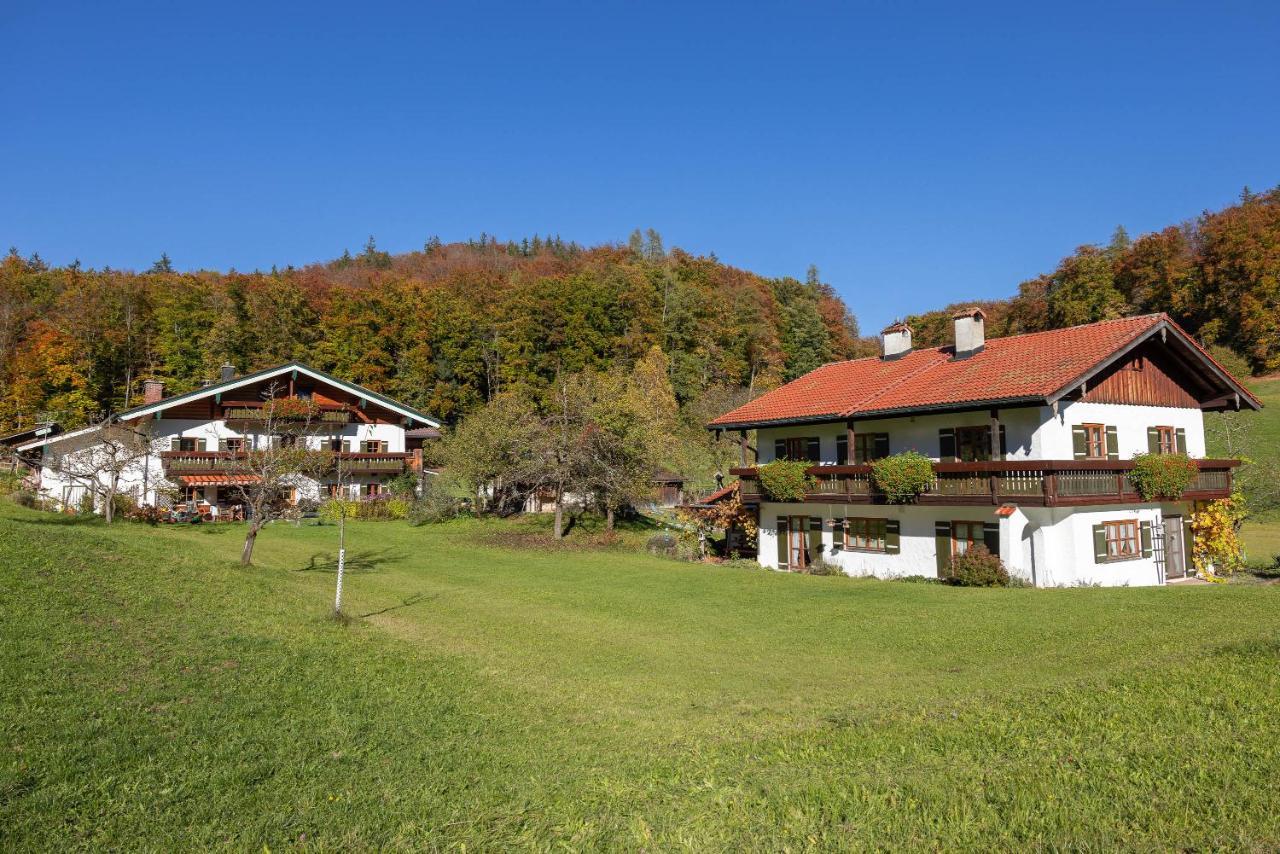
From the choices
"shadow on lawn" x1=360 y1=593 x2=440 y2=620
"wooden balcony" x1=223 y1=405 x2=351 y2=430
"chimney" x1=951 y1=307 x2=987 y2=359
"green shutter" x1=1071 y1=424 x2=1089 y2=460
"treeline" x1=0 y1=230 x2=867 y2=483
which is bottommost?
"shadow on lawn" x1=360 y1=593 x2=440 y2=620

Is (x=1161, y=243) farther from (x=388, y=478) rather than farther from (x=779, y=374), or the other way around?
(x=388, y=478)

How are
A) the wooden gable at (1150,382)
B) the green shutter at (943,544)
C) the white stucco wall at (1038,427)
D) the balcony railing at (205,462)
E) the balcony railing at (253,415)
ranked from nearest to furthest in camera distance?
1. the white stucco wall at (1038,427)
2. the green shutter at (943,544)
3. the wooden gable at (1150,382)
4. the balcony railing at (205,462)
5. the balcony railing at (253,415)

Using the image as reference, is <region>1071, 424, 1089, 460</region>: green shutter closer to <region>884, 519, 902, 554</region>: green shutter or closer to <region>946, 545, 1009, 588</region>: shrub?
<region>946, 545, 1009, 588</region>: shrub

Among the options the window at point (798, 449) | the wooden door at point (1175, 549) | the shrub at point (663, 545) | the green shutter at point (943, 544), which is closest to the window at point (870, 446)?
the window at point (798, 449)

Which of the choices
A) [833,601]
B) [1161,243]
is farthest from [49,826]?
[1161,243]

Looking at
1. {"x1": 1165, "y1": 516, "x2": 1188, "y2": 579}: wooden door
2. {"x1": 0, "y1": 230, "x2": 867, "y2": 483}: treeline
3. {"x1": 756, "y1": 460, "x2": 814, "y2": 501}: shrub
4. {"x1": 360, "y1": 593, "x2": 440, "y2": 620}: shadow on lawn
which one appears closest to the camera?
{"x1": 360, "y1": 593, "x2": 440, "y2": 620}: shadow on lawn

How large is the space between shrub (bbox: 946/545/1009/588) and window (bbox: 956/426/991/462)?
3.12m

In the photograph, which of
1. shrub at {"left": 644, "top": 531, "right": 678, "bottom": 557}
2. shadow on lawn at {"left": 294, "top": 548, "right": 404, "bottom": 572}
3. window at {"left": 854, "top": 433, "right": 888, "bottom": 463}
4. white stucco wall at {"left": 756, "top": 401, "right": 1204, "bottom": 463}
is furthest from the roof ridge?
shadow on lawn at {"left": 294, "top": 548, "right": 404, "bottom": 572}

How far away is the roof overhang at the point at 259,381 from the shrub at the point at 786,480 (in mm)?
29151

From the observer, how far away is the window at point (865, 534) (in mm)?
27109

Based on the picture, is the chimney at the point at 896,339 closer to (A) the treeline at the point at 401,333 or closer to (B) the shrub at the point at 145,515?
(A) the treeline at the point at 401,333

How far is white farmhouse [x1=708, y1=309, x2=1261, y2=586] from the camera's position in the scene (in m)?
22.8

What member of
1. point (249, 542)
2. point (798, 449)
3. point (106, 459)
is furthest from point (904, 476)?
point (106, 459)

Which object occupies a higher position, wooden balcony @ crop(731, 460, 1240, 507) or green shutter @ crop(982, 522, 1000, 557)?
wooden balcony @ crop(731, 460, 1240, 507)
